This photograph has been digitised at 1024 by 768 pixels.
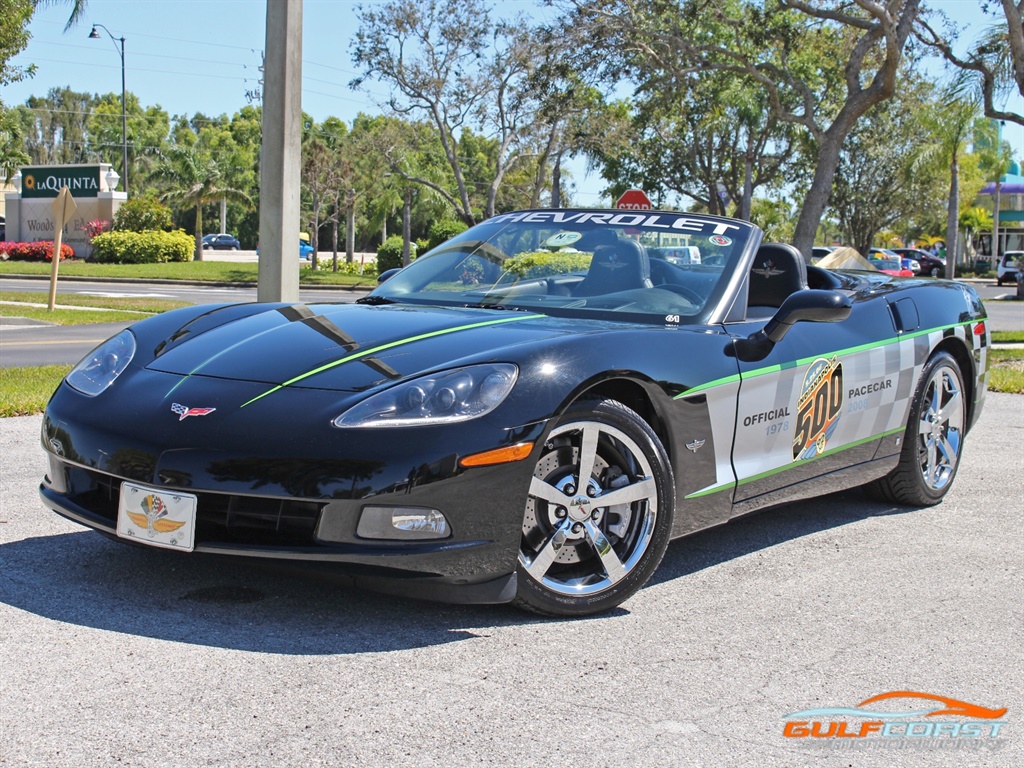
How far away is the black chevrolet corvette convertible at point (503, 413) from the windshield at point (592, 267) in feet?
0.04

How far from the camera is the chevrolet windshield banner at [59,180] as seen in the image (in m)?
47.7

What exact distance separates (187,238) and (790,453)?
4481 centimetres

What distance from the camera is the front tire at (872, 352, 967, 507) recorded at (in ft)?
17.5

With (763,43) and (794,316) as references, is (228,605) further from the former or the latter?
(763,43)

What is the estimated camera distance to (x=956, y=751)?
2.74 meters

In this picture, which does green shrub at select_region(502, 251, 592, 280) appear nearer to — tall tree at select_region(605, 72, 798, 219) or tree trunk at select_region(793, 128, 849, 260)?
tree trunk at select_region(793, 128, 849, 260)

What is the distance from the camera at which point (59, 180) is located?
4859 cm

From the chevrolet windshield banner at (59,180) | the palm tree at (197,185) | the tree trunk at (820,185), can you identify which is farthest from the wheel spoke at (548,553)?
the chevrolet windshield banner at (59,180)

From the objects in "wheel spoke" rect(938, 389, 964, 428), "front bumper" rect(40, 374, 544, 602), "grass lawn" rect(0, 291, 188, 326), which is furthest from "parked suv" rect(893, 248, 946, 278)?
"front bumper" rect(40, 374, 544, 602)

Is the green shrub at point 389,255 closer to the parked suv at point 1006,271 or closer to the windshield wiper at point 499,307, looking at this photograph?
the parked suv at point 1006,271

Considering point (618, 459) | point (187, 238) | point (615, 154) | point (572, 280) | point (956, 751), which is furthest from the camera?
point (187, 238)

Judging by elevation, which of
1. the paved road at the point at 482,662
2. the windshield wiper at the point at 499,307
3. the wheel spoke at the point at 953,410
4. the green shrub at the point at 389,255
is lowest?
the paved road at the point at 482,662

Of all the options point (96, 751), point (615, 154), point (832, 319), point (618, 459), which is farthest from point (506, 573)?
point (615, 154)

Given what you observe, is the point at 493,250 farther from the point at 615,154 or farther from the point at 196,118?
the point at 196,118
